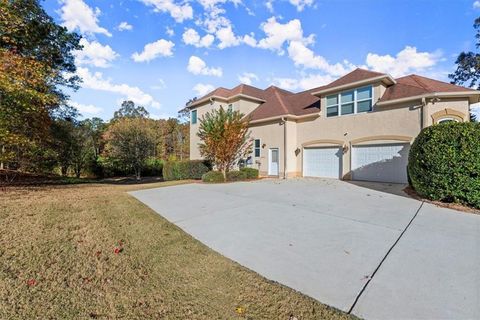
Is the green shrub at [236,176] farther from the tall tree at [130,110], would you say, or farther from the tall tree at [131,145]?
the tall tree at [130,110]

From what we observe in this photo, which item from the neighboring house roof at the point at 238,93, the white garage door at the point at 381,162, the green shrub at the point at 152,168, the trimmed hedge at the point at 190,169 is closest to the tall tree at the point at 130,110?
the green shrub at the point at 152,168

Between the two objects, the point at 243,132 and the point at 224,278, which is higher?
the point at 243,132

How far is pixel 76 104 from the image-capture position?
15781mm

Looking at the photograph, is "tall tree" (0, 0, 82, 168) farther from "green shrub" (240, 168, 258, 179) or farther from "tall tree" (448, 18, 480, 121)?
"tall tree" (448, 18, 480, 121)

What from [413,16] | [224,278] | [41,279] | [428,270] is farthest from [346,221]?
[413,16]

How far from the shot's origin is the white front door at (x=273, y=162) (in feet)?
52.5

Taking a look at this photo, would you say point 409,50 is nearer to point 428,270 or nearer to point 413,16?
point 413,16

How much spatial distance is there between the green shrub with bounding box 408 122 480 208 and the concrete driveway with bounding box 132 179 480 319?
83 centimetres

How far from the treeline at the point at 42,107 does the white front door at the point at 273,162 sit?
40.0ft

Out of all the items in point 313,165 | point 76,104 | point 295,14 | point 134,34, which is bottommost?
point 313,165

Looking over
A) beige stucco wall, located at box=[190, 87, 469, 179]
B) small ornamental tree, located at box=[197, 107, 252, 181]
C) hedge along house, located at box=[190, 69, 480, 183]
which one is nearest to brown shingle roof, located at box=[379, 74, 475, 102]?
hedge along house, located at box=[190, 69, 480, 183]

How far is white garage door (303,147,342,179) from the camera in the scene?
555 inches

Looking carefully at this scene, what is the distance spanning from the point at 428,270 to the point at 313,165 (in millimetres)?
12218

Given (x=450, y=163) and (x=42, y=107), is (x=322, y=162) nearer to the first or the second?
(x=450, y=163)
